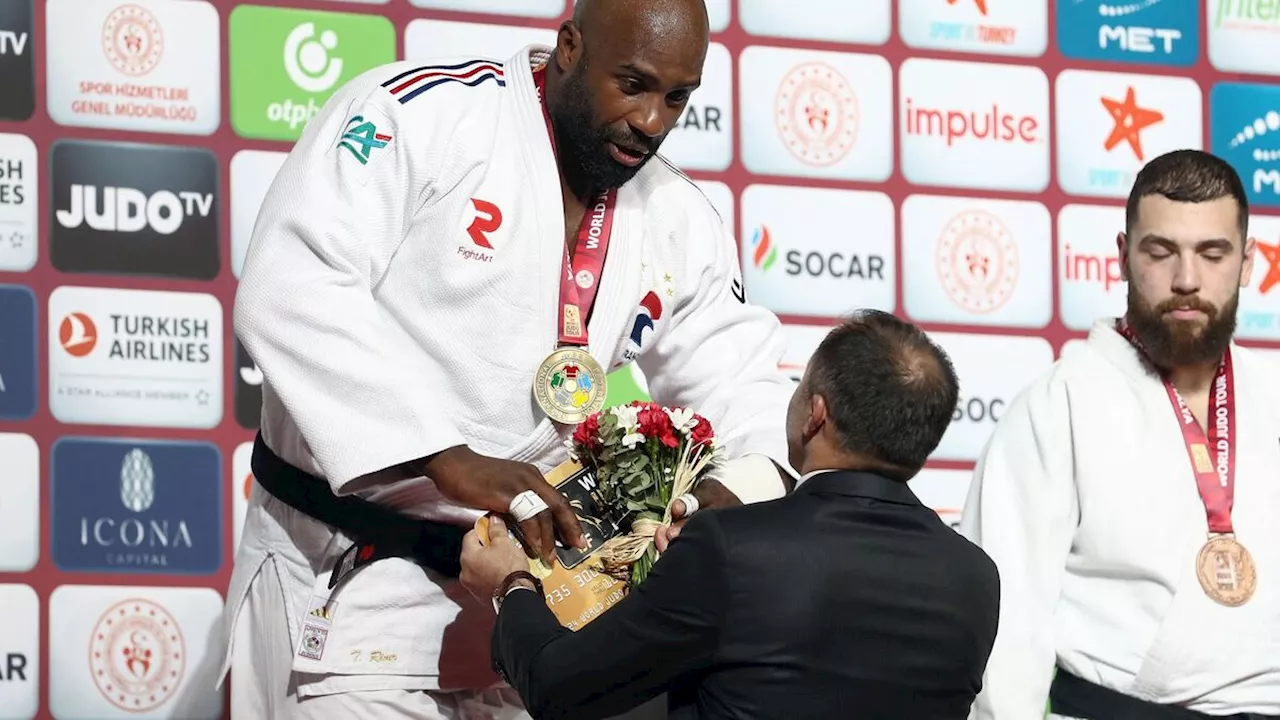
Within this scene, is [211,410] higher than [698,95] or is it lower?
lower

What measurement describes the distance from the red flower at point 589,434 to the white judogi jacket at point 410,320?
14cm

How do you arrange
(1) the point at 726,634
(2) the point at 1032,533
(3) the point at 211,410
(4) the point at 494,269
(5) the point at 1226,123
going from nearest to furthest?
(1) the point at 726,634 → (4) the point at 494,269 → (2) the point at 1032,533 → (3) the point at 211,410 → (5) the point at 1226,123

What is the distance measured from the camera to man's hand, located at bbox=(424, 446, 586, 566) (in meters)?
2.43

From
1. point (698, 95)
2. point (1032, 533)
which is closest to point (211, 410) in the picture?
point (698, 95)

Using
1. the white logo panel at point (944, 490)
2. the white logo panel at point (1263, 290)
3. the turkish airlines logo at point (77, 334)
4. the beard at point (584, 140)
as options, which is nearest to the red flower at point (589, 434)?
the beard at point (584, 140)

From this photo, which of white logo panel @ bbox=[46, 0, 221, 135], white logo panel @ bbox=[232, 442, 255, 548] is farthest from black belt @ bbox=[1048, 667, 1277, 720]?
white logo panel @ bbox=[46, 0, 221, 135]

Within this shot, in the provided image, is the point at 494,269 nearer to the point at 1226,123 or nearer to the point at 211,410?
the point at 211,410

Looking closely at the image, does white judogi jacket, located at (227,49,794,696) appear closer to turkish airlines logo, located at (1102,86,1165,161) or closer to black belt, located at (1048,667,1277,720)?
black belt, located at (1048,667,1277,720)

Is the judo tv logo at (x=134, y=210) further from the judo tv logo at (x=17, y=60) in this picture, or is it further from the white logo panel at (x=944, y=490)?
the white logo panel at (x=944, y=490)

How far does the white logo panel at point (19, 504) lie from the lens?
375cm

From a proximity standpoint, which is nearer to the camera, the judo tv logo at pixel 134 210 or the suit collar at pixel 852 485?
the suit collar at pixel 852 485

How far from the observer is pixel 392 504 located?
2.66 m

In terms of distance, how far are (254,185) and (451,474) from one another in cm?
165

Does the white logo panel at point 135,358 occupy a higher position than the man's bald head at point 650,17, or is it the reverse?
the man's bald head at point 650,17
